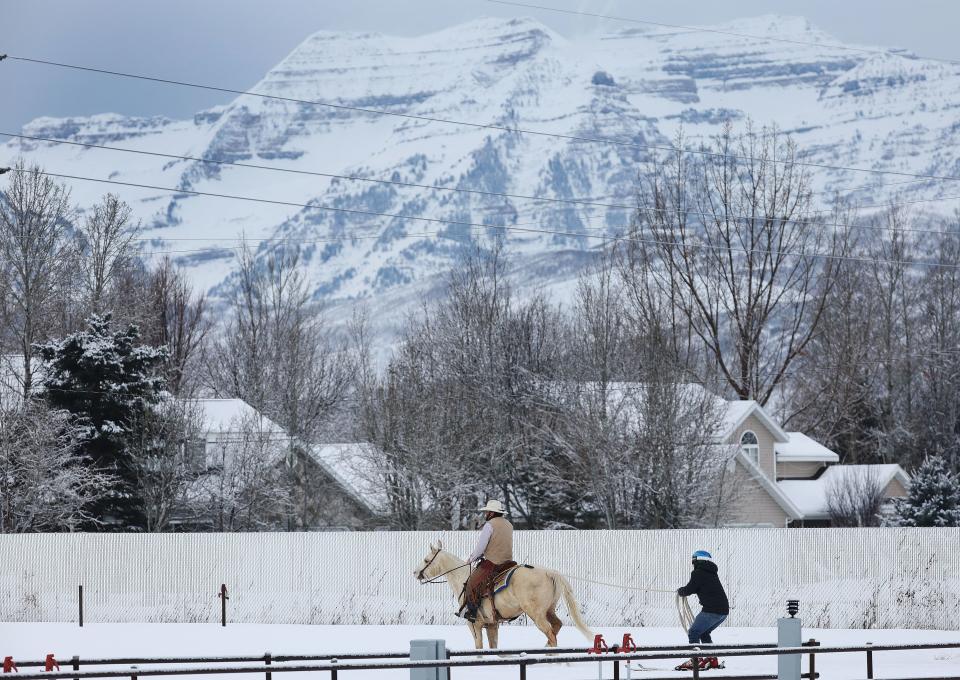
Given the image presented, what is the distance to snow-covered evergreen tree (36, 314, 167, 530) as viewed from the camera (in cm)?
4472

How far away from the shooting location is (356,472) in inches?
2056

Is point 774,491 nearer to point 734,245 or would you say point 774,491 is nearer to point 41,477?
point 734,245

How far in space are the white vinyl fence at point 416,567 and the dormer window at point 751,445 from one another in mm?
25828

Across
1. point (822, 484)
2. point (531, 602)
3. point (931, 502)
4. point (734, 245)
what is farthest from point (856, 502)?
point (531, 602)

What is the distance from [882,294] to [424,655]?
250 feet

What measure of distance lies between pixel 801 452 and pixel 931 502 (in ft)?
53.9

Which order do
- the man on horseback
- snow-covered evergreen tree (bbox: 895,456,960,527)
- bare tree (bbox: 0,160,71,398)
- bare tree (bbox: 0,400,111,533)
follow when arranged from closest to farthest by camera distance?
the man on horseback < bare tree (bbox: 0,400,111,533) < snow-covered evergreen tree (bbox: 895,456,960,527) < bare tree (bbox: 0,160,71,398)

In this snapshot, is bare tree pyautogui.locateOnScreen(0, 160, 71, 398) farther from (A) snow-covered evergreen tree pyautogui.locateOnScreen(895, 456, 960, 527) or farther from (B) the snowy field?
(A) snow-covered evergreen tree pyautogui.locateOnScreen(895, 456, 960, 527)

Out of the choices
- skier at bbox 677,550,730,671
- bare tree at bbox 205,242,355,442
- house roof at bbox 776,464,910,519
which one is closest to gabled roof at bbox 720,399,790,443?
house roof at bbox 776,464,910,519

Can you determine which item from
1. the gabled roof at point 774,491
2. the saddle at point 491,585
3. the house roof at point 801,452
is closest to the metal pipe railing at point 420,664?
the saddle at point 491,585

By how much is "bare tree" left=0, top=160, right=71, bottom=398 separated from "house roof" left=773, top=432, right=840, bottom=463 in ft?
104

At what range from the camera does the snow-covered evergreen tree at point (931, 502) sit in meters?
47.1

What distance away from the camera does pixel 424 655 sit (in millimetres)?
14594

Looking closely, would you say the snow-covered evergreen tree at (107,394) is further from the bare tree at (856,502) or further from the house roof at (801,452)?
the house roof at (801,452)
